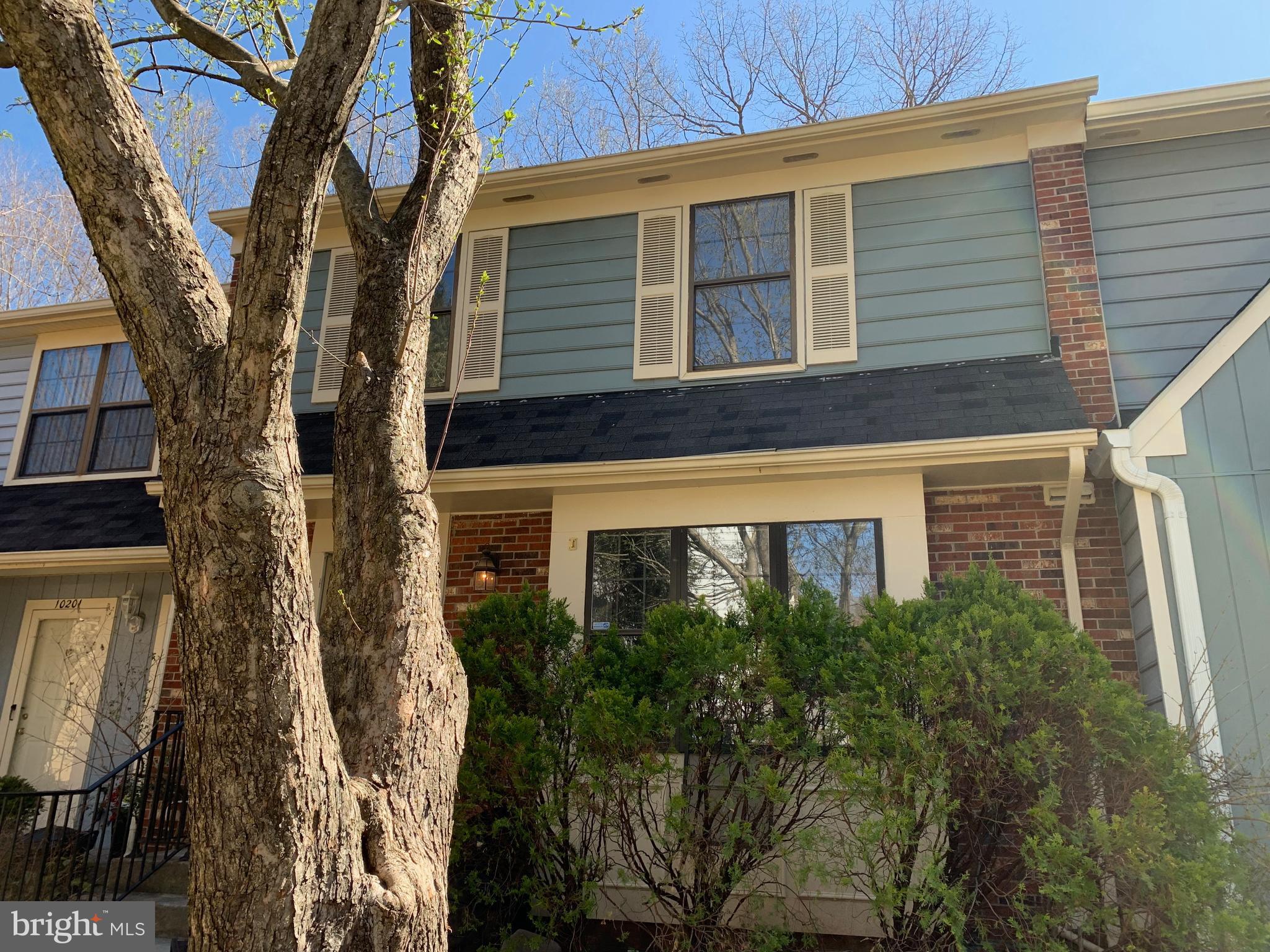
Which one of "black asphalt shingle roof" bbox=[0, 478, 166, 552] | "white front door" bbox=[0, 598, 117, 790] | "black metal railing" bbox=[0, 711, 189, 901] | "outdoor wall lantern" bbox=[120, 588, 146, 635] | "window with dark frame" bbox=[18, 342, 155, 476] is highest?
"window with dark frame" bbox=[18, 342, 155, 476]

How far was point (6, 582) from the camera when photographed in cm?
923

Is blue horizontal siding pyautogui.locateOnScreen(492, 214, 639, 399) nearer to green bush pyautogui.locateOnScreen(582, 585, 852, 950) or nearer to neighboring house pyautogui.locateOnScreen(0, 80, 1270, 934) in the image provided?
neighboring house pyautogui.locateOnScreen(0, 80, 1270, 934)

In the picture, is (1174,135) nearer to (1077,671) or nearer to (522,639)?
(1077,671)

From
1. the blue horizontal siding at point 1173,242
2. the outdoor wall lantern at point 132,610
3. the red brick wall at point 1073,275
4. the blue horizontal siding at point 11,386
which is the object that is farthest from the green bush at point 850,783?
the blue horizontal siding at point 11,386

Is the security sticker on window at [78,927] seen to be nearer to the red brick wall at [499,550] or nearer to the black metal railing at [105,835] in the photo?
the black metal railing at [105,835]


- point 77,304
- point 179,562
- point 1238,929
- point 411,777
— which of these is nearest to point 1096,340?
point 1238,929

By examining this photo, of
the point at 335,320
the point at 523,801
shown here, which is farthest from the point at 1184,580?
the point at 335,320

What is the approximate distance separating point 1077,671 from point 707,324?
4.04m

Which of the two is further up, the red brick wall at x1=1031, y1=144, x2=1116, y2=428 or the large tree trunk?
the red brick wall at x1=1031, y1=144, x2=1116, y2=428

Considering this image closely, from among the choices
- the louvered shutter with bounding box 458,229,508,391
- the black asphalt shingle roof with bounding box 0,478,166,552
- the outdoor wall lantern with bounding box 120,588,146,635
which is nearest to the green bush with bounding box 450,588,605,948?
the louvered shutter with bounding box 458,229,508,391

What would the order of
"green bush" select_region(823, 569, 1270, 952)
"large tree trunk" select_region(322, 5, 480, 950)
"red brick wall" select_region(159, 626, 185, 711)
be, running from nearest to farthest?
"large tree trunk" select_region(322, 5, 480, 950) < "green bush" select_region(823, 569, 1270, 952) < "red brick wall" select_region(159, 626, 185, 711)

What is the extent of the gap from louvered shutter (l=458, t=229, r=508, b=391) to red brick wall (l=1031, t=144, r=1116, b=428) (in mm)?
4085

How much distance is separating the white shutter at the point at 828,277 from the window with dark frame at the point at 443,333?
2887mm

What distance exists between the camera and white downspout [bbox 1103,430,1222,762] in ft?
16.0
